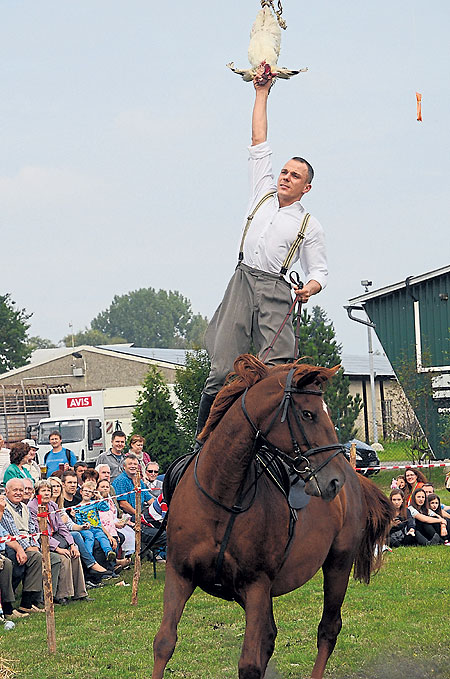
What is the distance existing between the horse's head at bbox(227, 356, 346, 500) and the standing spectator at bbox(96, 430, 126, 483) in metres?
9.50

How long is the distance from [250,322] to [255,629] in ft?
6.43

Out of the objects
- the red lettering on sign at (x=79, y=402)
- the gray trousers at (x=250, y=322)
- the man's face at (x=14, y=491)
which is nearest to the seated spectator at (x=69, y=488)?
the man's face at (x=14, y=491)

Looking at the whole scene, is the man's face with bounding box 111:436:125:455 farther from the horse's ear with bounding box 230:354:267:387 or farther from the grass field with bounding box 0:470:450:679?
the horse's ear with bounding box 230:354:267:387

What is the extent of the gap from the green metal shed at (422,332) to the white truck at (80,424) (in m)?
9.23

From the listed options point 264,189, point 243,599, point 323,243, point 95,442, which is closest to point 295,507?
point 243,599

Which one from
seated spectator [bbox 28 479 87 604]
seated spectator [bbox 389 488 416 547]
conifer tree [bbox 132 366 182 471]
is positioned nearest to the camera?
seated spectator [bbox 28 479 87 604]

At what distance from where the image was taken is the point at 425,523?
14367mm

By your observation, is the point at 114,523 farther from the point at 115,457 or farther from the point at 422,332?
the point at 422,332

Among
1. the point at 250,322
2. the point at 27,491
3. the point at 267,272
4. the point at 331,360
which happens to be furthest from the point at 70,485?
the point at 331,360

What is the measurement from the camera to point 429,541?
47.3 ft

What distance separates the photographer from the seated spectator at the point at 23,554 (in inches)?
385

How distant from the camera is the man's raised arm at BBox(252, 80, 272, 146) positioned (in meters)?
5.78

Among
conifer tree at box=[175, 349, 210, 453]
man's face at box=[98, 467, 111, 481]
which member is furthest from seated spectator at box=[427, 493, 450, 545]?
conifer tree at box=[175, 349, 210, 453]

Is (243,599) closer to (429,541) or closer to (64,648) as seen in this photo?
(64,648)
